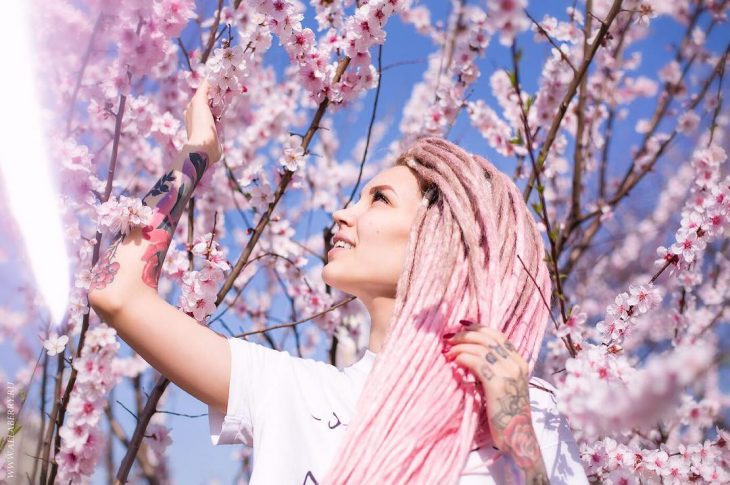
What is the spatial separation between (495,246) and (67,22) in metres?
1.31

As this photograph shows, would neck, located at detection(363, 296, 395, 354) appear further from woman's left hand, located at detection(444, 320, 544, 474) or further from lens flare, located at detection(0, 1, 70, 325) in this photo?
lens flare, located at detection(0, 1, 70, 325)

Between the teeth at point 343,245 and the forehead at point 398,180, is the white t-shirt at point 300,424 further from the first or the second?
the forehead at point 398,180

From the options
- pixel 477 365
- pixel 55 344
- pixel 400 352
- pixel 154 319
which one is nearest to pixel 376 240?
pixel 400 352

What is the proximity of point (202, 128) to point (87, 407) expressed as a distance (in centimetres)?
110

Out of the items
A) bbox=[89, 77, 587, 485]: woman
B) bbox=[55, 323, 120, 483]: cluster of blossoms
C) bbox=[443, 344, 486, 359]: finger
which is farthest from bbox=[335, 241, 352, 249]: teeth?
bbox=[55, 323, 120, 483]: cluster of blossoms

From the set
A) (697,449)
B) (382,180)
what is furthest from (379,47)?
(697,449)

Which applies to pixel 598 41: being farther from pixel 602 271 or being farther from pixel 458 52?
pixel 602 271

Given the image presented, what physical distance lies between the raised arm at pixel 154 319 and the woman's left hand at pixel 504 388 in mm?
568

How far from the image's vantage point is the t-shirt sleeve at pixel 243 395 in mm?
1594

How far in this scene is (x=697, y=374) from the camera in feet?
2.93

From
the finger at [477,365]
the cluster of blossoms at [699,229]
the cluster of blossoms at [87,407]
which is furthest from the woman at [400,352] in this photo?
the cluster of blossoms at [87,407]

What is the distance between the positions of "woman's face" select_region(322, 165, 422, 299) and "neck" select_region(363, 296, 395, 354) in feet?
0.06

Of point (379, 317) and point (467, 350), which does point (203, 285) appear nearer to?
point (379, 317)

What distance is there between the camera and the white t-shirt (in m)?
1.50
